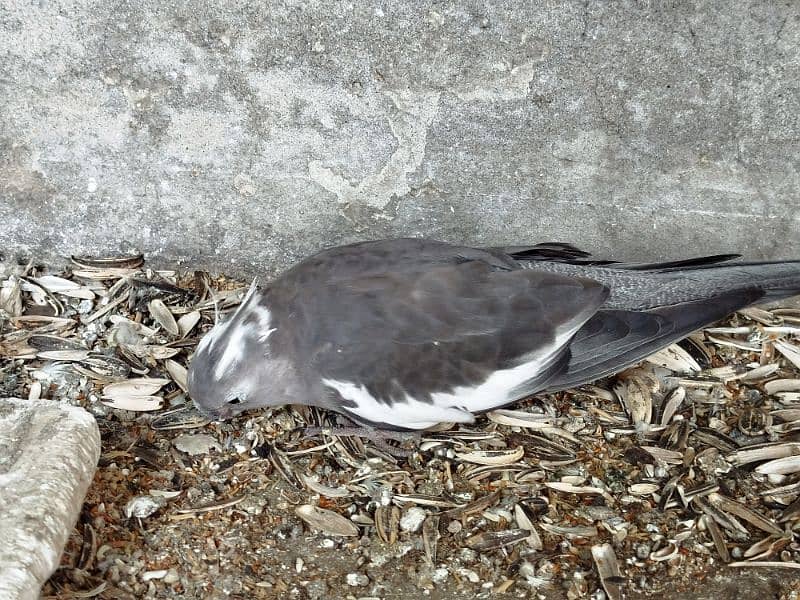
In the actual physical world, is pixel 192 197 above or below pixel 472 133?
below

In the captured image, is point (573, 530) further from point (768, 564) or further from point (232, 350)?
point (232, 350)

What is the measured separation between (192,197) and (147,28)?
0.69 meters

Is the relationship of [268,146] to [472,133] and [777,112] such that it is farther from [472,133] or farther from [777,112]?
[777,112]

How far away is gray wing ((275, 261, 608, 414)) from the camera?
250cm

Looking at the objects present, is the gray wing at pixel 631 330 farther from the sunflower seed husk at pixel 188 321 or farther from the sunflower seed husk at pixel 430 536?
the sunflower seed husk at pixel 188 321

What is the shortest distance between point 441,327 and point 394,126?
0.90m

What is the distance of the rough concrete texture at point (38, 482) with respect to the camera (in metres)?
1.99

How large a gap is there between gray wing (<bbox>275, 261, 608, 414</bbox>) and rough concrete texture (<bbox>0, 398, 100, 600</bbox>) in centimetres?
82

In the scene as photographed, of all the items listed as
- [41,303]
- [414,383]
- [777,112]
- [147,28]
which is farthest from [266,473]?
[777,112]

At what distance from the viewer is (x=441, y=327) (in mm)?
2504

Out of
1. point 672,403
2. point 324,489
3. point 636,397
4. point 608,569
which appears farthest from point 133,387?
point 672,403

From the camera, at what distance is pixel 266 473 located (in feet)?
9.09

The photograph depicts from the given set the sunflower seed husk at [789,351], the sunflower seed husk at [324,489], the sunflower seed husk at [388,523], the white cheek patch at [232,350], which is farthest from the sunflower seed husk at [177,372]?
the sunflower seed husk at [789,351]

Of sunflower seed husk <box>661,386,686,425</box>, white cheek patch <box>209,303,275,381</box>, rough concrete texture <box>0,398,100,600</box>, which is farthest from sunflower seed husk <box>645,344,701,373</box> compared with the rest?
rough concrete texture <box>0,398,100,600</box>
